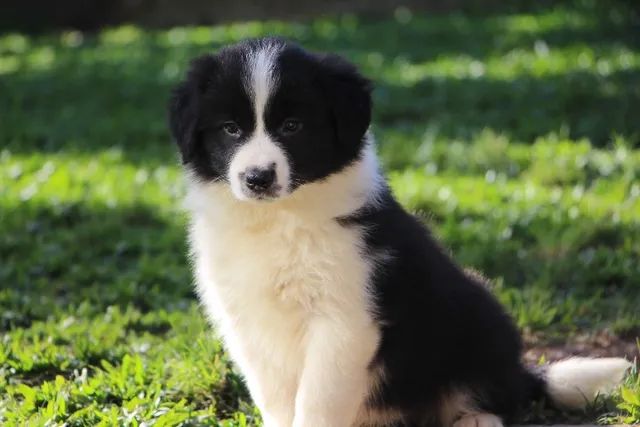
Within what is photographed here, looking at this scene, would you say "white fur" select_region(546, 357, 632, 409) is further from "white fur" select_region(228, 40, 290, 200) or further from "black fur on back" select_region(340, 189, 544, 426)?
"white fur" select_region(228, 40, 290, 200)

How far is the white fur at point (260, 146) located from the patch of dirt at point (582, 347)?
1.79 metres

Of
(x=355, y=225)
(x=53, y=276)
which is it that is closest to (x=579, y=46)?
(x=53, y=276)

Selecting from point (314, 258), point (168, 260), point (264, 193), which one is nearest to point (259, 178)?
point (264, 193)

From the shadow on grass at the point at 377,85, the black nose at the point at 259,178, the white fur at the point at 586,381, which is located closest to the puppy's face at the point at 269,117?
the black nose at the point at 259,178

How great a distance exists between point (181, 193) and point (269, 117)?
14.1 feet

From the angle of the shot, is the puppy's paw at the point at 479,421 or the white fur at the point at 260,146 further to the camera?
the puppy's paw at the point at 479,421

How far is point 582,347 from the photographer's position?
191 inches

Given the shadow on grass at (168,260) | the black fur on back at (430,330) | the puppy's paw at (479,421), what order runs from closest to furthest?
1. the black fur on back at (430,330)
2. the puppy's paw at (479,421)
3. the shadow on grass at (168,260)

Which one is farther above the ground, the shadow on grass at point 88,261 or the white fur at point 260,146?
the white fur at point 260,146

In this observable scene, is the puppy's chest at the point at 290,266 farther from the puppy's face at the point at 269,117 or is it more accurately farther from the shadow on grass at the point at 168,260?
the shadow on grass at the point at 168,260

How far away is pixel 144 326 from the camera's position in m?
5.45

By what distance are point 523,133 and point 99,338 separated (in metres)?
4.56

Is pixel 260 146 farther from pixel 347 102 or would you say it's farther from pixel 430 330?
pixel 430 330

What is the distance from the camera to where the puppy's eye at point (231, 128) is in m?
3.47
